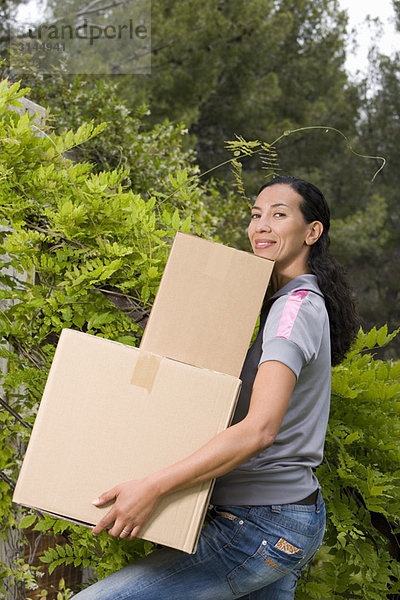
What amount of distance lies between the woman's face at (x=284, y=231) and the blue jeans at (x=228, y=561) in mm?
534

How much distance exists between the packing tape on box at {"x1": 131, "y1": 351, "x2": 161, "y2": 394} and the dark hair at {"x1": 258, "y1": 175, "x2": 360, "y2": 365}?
434mm

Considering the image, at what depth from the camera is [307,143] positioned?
1608 centimetres

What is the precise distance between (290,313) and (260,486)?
0.35 m

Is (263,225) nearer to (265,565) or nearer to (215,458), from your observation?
(215,458)

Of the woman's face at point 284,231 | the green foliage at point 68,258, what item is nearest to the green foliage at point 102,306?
the green foliage at point 68,258

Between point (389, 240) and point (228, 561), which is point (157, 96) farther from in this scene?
point (228, 561)

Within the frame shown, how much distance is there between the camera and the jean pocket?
1.23 meters

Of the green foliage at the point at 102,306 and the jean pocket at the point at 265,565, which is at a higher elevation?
the green foliage at the point at 102,306

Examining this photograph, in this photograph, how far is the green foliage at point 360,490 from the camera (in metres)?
1.66

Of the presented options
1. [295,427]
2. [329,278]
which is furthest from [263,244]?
[295,427]

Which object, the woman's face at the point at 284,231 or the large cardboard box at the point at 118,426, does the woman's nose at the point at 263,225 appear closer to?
the woman's face at the point at 284,231

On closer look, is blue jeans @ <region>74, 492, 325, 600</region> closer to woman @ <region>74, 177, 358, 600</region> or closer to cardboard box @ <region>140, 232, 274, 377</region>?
woman @ <region>74, 177, 358, 600</region>

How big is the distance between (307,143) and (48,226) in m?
15.3

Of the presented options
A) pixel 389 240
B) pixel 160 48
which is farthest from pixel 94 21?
pixel 389 240
